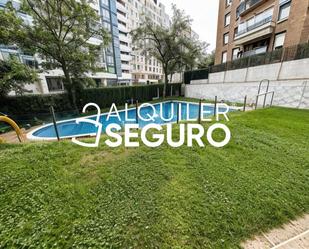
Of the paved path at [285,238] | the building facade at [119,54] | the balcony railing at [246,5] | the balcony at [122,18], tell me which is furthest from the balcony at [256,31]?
the balcony at [122,18]

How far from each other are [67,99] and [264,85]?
15618mm

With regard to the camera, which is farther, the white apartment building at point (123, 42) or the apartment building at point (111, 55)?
the white apartment building at point (123, 42)

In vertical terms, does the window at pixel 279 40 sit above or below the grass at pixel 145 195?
above

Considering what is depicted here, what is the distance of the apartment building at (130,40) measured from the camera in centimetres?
3750

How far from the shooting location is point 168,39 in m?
16.9

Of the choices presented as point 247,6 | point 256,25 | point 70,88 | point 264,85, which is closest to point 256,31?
point 256,25

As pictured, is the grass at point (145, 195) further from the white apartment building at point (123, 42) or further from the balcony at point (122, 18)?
the balcony at point (122, 18)

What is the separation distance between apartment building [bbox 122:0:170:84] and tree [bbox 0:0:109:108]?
79.1 feet

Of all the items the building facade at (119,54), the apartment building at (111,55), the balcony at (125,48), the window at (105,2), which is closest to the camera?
the building facade at (119,54)

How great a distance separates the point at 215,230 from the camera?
187 cm

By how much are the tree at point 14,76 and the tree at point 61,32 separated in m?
2.02

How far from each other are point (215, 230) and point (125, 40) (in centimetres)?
3933

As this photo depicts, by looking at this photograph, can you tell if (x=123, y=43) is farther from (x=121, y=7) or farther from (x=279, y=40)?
(x=279, y=40)

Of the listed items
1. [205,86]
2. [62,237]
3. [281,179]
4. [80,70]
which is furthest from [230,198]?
[205,86]
